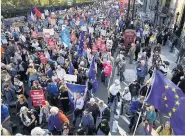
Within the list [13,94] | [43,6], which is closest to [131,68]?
[13,94]

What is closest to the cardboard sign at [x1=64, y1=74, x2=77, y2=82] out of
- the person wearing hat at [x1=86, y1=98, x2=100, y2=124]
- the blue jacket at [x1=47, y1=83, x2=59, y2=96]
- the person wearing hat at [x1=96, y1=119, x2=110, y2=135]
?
the blue jacket at [x1=47, y1=83, x2=59, y2=96]

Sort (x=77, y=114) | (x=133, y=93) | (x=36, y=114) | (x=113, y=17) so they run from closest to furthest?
(x=36, y=114) < (x=77, y=114) < (x=133, y=93) < (x=113, y=17)

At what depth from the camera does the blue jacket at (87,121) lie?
7.54 m

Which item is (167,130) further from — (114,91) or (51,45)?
(51,45)

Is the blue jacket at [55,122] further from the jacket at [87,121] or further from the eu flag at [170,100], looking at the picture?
the eu flag at [170,100]

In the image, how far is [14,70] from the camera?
1072 centimetres

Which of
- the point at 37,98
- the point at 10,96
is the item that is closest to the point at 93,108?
the point at 37,98

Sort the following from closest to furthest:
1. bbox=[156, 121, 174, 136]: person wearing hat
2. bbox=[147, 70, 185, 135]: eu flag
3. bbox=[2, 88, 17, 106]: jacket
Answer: bbox=[147, 70, 185, 135]: eu flag → bbox=[156, 121, 174, 136]: person wearing hat → bbox=[2, 88, 17, 106]: jacket

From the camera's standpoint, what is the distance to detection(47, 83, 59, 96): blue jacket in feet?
30.6

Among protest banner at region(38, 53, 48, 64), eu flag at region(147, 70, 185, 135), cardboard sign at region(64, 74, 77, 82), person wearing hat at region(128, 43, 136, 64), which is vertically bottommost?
person wearing hat at region(128, 43, 136, 64)

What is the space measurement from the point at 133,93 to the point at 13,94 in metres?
4.00

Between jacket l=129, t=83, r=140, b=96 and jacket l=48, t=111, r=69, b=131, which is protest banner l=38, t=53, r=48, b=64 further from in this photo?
jacket l=48, t=111, r=69, b=131

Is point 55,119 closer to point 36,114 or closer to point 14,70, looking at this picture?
point 36,114

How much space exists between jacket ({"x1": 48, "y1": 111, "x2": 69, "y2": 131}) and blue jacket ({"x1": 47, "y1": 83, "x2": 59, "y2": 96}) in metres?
1.99
